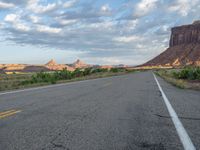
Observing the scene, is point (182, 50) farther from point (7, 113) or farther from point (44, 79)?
point (7, 113)

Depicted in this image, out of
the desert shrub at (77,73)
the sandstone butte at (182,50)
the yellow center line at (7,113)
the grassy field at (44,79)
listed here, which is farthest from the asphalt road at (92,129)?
the sandstone butte at (182,50)

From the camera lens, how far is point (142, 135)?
218 inches

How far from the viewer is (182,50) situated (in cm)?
16612

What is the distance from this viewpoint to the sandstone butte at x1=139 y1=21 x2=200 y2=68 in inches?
5863

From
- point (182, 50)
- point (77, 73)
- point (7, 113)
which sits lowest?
point (77, 73)

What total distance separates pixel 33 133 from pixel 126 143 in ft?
6.16

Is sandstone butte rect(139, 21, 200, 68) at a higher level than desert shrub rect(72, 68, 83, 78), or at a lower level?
higher

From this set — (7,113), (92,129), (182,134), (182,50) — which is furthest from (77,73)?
(182,50)

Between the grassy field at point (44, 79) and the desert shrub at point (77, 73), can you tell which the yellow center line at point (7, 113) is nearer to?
the grassy field at point (44, 79)

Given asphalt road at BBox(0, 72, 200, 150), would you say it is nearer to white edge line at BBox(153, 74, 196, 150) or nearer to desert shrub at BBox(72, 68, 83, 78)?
white edge line at BBox(153, 74, 196, 150)

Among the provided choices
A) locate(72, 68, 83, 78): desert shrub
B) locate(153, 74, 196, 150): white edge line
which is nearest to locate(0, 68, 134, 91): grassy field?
locate(72, 68, 83, 78): desert shrub

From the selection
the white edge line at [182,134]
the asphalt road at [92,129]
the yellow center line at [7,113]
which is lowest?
the white edge line at [182,134]

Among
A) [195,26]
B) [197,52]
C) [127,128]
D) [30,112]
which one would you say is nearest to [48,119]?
[30,112]

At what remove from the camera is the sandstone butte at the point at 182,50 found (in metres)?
149
